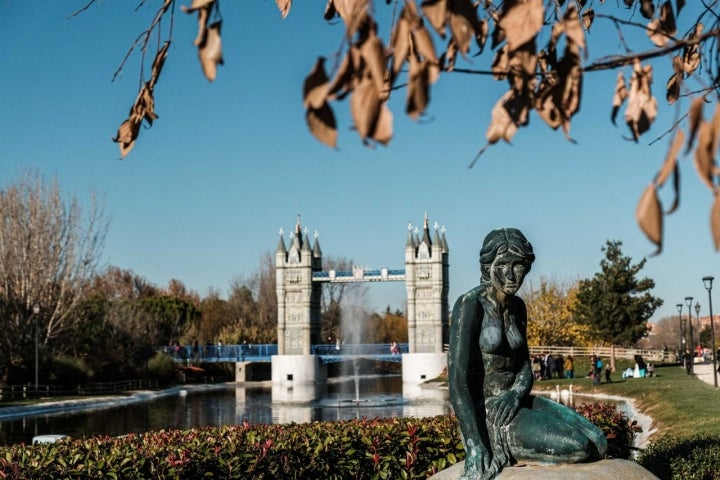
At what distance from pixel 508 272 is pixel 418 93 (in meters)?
3.42

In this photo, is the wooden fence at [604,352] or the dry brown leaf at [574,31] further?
the wooden fence at [604,352]

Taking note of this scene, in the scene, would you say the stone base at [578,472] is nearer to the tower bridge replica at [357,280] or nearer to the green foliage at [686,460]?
the green foliage at [686,460]

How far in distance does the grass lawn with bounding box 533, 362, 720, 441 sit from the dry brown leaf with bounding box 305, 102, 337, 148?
11.5m

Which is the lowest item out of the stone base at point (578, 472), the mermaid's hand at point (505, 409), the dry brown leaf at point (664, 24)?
the stone base at point (578, 472)

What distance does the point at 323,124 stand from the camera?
→ 6.40 ft

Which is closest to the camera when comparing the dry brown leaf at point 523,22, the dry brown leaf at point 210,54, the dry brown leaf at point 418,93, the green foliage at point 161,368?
the dry brown leaf at point 418,93

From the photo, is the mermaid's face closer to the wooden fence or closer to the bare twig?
the bare twig

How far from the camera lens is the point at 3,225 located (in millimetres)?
41344

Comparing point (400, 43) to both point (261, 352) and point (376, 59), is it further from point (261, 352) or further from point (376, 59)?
point (261, 352)

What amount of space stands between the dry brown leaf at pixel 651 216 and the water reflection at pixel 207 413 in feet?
66.2

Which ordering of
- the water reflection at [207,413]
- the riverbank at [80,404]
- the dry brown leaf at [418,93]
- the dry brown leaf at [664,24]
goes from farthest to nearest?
the riverbank at [80,404]
the water reflection at [207,413]
the dry brown leaf at [664,24]
the dry brown leaf at [418,93]

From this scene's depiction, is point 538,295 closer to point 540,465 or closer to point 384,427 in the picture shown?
point 384,427

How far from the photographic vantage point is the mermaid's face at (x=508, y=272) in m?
5.23

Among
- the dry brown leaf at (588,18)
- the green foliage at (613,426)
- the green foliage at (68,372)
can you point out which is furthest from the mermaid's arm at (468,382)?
the green foliage at (68,372)
